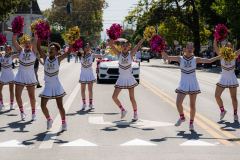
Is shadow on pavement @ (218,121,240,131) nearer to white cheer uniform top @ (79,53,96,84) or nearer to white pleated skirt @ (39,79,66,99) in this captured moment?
white pleated skirt @ (39,79,66,99)

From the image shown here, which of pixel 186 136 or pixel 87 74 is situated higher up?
pixel 87 74

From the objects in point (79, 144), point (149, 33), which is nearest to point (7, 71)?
point (149, 33)

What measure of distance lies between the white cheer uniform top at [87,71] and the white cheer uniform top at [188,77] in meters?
4.61

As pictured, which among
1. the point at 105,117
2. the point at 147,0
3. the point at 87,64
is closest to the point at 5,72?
the point at 87,64

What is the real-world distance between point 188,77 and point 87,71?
4.90m

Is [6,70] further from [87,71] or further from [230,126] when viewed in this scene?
[230,126]

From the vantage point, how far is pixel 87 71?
15742 mm

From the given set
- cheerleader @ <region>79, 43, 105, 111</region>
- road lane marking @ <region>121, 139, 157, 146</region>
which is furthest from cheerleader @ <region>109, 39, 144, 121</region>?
road lane marking @ <region>121, 139, 157, 146</region>

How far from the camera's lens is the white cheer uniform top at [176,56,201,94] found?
37.1ft

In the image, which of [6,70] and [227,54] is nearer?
[227,54]

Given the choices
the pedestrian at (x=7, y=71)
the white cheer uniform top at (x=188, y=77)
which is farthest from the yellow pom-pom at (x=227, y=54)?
the pedestrian at (x=7, y=71)

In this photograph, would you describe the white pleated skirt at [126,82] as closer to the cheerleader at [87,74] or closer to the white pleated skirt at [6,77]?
the cheerleader at [87,74]

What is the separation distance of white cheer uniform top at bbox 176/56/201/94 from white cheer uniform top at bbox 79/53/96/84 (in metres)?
4.61

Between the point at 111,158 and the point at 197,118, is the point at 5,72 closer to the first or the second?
the point at 197,118
